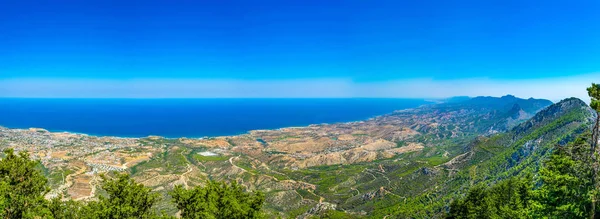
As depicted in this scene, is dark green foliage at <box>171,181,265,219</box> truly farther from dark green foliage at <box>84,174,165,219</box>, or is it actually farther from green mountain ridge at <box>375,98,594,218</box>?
green mountain ridge at <box>375,98,594,218</box>

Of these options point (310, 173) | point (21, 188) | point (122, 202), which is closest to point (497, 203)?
point (122, 202)

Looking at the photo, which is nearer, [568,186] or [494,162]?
[568,186]

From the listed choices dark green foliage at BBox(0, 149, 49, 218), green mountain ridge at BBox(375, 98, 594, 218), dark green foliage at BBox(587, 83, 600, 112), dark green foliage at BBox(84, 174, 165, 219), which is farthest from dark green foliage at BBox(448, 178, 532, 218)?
dark green foliage at BBox(0, 149, 49, 218)

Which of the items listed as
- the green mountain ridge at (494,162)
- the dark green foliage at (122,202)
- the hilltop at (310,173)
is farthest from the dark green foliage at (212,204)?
the hilltop at (310,173)

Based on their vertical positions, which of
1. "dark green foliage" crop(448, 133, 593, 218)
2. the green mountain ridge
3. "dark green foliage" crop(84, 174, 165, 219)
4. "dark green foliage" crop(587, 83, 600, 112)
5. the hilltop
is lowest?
the hilltop

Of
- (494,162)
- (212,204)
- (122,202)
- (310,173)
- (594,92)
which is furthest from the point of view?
(310,173)

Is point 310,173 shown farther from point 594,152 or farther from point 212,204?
point 594,152
